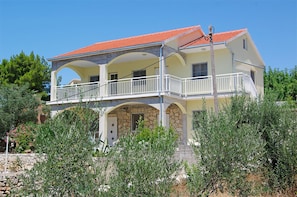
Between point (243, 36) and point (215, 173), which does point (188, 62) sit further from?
point (215, 173)

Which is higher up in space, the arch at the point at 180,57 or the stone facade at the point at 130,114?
the arch at the point at 180,57

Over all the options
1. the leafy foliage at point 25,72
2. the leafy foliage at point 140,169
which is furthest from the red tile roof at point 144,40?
the leafy foliage at point 140,169

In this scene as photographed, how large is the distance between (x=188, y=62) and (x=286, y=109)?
1106 centimetres

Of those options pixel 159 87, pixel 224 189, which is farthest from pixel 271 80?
pixel 224 189

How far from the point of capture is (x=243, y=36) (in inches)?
867

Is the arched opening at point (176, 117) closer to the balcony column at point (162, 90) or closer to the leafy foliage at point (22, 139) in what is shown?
the balcony column at point (162, 90)

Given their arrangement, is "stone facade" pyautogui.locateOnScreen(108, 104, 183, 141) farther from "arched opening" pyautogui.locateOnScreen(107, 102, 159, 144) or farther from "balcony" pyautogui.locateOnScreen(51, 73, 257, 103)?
"balcony" pyautogui.locateOnScreen(51, 73, 257, 103)

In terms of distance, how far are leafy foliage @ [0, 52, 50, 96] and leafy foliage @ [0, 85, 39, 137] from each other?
846 cm

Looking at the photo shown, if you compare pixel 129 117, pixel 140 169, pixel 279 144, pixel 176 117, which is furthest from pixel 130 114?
pixel 140 169

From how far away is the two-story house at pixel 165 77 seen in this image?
18375mm

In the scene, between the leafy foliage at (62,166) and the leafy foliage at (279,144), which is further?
the leafy foliage at (279,144)

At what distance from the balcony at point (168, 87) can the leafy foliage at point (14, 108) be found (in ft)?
11.4

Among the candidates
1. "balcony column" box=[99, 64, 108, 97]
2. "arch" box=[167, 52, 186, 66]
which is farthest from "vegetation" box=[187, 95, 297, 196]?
"balcony column" box=[99, 64, 108, 97]

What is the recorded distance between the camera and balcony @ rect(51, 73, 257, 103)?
18172 mm
